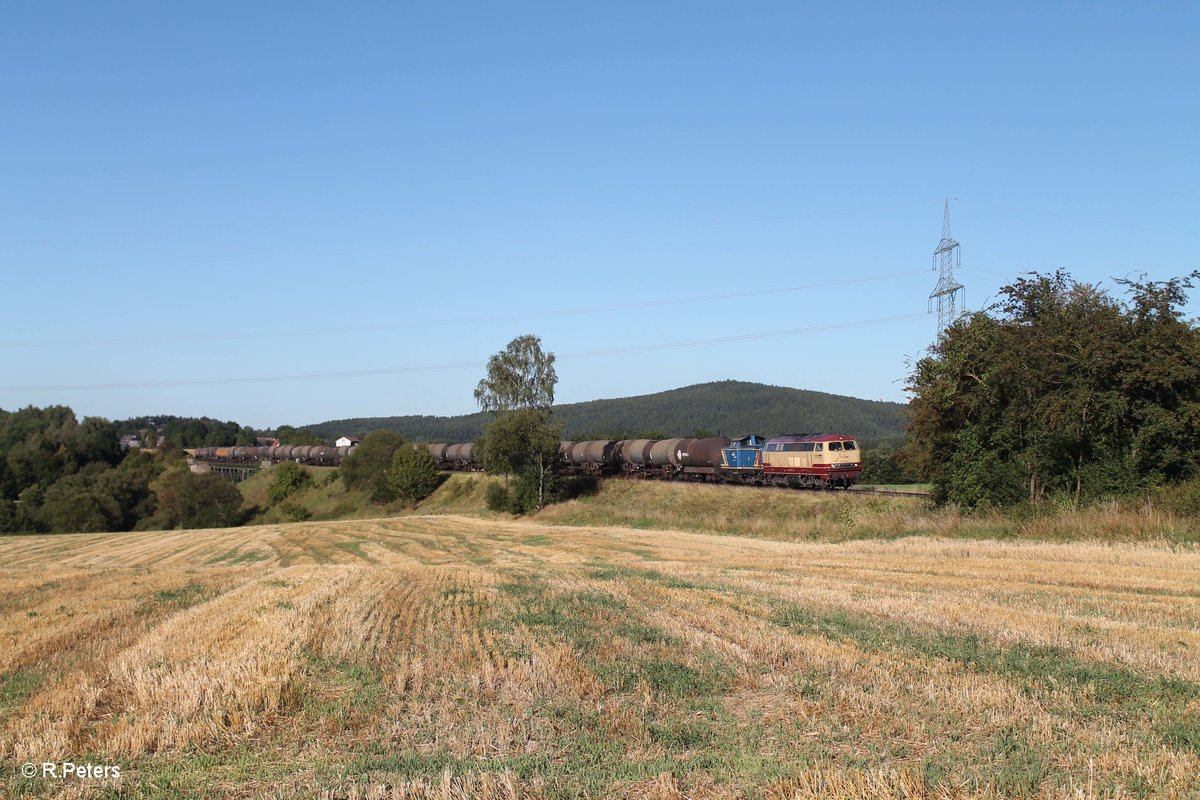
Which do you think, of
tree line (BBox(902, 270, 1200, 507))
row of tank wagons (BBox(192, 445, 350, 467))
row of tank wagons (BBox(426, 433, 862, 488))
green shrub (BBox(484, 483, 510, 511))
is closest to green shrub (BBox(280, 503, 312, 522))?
row of tank wagons (BBox(192, 445, 350, 467))

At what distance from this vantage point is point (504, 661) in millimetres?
10789

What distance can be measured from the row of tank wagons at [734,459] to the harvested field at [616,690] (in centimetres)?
3535

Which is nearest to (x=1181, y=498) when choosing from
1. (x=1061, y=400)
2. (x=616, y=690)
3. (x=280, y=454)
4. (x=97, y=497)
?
(x=1061, y=400)

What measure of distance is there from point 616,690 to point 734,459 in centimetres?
5414

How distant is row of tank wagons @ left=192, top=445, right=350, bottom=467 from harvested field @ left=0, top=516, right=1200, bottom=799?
103 meters

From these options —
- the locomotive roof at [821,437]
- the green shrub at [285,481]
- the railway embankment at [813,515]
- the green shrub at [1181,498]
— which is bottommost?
the green shrub at [285,481]

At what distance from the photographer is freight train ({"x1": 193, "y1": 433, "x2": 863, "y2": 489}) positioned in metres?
54.4

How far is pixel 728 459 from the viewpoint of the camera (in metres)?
63.4

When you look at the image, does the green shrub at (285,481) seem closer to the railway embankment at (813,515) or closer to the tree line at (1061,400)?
the railway embankment at (813,515)

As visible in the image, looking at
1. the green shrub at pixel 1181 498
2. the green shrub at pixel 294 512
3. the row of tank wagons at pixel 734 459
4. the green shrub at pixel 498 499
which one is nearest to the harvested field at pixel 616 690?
the green shrub at pixel 1181 498

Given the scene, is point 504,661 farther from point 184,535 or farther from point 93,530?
point 93,530

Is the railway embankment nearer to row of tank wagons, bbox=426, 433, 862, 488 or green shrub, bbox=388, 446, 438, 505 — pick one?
green shrub, bbox=388, 446, 438, 505

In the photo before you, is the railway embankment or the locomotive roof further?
the locomotive roof

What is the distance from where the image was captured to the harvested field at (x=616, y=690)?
6707 mm
